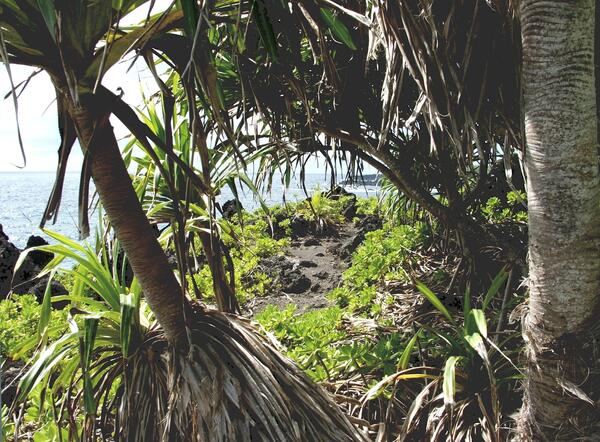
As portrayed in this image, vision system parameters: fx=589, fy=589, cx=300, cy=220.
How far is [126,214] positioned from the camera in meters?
1.79

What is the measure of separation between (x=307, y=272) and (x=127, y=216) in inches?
174

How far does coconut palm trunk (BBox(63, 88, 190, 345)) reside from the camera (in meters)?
1.68

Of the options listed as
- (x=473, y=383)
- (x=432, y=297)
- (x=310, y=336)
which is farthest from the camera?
(x=310, y=336)

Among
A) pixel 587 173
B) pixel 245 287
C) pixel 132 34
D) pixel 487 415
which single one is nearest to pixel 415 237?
pixel 245 287

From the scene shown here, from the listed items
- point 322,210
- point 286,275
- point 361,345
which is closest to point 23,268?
point 286,275

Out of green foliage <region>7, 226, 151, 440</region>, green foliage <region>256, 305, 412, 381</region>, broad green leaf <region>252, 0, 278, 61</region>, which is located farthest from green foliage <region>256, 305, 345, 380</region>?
broad green leaf <region>252, 0, 278, 61</region>

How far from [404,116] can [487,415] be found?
7.20 ft

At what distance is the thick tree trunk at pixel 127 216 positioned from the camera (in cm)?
168

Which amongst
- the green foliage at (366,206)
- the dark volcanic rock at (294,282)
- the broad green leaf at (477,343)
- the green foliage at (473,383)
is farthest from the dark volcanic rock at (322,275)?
the broad green leaf at (477,343)

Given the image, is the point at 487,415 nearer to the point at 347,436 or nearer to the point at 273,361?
the point at 347,436

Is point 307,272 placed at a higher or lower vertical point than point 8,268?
lower

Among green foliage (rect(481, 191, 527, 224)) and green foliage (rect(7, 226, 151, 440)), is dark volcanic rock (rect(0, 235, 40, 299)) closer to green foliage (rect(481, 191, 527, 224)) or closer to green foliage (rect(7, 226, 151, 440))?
green foliage (rect(7, 226, 151, 440))

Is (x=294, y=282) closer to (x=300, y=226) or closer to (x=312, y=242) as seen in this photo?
(x=312, y=242)

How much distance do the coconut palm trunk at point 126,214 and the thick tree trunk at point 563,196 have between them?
1.15 metres
